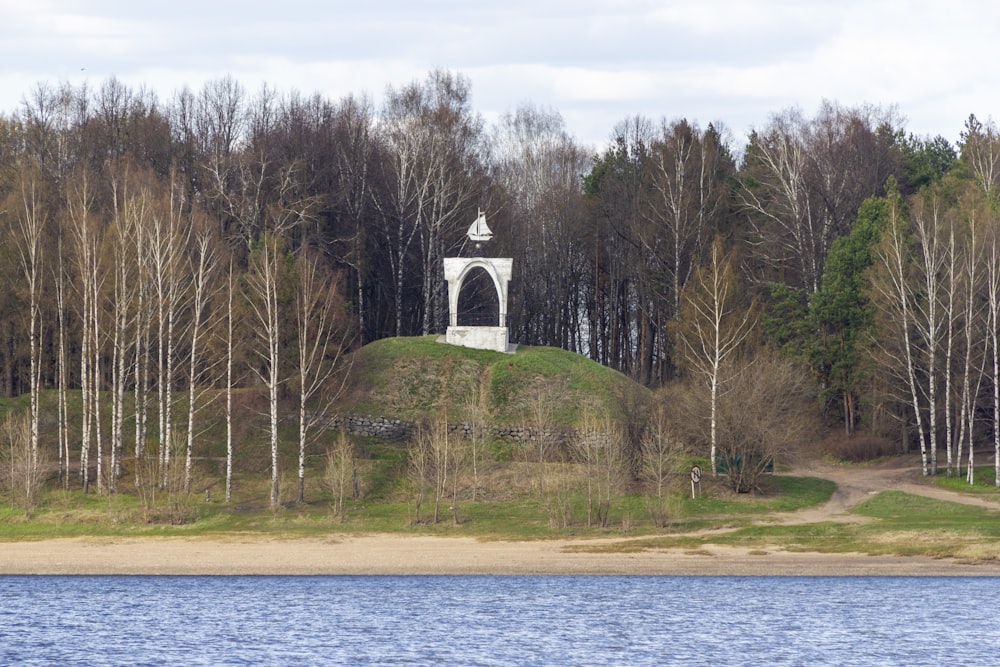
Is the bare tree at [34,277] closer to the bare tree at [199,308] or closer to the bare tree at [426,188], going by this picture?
the bare tree at [199,308]

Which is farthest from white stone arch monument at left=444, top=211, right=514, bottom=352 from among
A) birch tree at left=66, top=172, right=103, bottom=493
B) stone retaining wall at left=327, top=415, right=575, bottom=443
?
birch tree at left=66, top=172, right=103, bottom=493

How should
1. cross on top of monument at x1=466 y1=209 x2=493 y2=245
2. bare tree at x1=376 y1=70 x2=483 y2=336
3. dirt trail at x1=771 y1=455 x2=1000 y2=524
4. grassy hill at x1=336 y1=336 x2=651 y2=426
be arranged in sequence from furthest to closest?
bare tree at x1=376 y1=70 x2=483 y2=336 < cross on top of monument at x1=466 y1=209 x2=493 y2=245 < grassy hill at x1=336 y1=336 x2=651 y2=426 < dirt trail at x1=771 y1=455 x2=1000 y2=524

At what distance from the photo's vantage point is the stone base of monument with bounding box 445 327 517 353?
7150 centimetres

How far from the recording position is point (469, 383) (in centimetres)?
6825

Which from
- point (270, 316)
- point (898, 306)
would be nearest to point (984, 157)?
point (898, 306)

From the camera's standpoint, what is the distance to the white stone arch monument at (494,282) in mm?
70250

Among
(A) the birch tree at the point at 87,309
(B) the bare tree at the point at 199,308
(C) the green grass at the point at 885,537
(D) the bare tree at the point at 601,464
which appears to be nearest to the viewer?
(C) the green grass at the point at 885,537

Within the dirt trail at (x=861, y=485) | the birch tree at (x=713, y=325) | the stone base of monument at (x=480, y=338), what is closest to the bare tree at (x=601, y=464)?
the birch tree at (x=713, y=325)

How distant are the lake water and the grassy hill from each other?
18.3m

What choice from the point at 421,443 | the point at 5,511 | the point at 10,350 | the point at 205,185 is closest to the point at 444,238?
the point at 205,185

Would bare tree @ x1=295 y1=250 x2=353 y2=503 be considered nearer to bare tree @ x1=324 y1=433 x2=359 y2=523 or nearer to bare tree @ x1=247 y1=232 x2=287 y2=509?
bare tree @ x1=247 y1=232 x2=287 y2=509

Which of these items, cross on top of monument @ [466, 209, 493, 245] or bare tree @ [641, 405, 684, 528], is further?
cross on top of monument @ [466, 209, 493, 245]

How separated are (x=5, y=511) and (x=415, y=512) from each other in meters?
16.4

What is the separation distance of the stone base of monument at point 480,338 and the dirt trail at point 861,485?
16.7m
